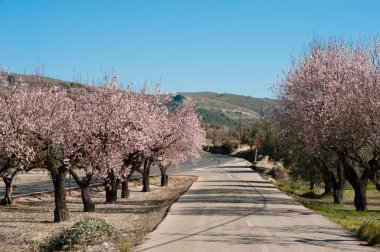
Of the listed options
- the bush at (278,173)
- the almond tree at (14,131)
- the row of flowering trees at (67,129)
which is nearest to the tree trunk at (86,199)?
the row of flowering trees at (67,129)

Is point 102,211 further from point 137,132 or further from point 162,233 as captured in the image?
point 162,233

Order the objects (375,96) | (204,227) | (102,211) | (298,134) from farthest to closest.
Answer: (298,134)
(102,211)
(375,96)
(204,227)

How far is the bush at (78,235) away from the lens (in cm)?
1533

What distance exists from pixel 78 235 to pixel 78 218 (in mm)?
8485

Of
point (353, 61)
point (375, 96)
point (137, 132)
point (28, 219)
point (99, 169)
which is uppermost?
point (353, 61)

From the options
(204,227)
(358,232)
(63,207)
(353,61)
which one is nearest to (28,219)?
(63,207)

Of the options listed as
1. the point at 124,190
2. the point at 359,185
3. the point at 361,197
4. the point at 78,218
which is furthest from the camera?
the point at 124,190

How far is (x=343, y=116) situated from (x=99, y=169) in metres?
12.7

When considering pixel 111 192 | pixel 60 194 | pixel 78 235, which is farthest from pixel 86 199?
pixel 78 235

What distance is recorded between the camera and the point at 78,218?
23.8m

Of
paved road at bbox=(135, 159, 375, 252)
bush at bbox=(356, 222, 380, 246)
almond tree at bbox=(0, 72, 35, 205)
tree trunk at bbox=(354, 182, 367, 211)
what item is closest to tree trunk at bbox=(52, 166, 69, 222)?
almond tree at bbox=(0, 72, 35, 205)

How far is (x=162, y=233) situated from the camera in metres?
16.7

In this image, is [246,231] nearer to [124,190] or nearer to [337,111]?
[337,111]

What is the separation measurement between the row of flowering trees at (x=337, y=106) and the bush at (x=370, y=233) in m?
9.29
